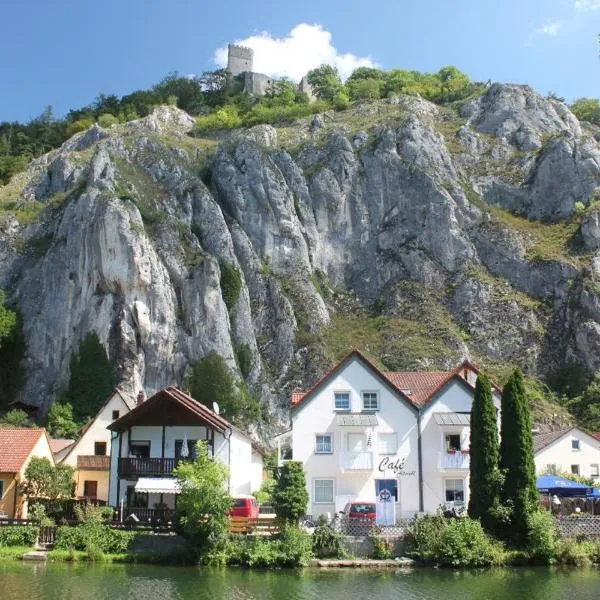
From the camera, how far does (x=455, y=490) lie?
43.3 meters

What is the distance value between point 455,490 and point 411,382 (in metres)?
8.03

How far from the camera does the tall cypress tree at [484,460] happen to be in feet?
114

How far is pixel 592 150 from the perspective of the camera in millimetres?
105938

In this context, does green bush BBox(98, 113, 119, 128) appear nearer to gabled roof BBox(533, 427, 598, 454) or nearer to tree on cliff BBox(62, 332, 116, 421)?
tree on cliff BBox(62, 332, 116, 421)

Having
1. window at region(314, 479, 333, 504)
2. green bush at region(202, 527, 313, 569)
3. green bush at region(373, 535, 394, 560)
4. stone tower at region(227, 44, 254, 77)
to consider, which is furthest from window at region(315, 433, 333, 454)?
stone tower at region(227, 44, 254, 77)

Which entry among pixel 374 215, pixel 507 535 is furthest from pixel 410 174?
pixel 507 535

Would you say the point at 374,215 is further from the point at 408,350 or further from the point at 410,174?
the point at 408,350

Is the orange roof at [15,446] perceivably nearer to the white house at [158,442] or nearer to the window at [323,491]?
the white house at [158,442]

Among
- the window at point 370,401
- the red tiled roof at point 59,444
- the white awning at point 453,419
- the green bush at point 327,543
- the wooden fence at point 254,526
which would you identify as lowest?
the green bush at point 327,543

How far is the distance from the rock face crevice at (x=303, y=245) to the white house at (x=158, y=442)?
108 feet

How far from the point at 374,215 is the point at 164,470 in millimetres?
66467

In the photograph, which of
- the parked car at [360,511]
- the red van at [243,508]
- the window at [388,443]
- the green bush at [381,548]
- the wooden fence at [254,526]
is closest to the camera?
the green bush at [381,548]

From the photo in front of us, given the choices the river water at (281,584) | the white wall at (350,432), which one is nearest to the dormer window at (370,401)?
the white wall at (350,432)

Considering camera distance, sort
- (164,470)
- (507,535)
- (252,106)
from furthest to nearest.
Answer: (252,106)
(164,470)
(507,535)
